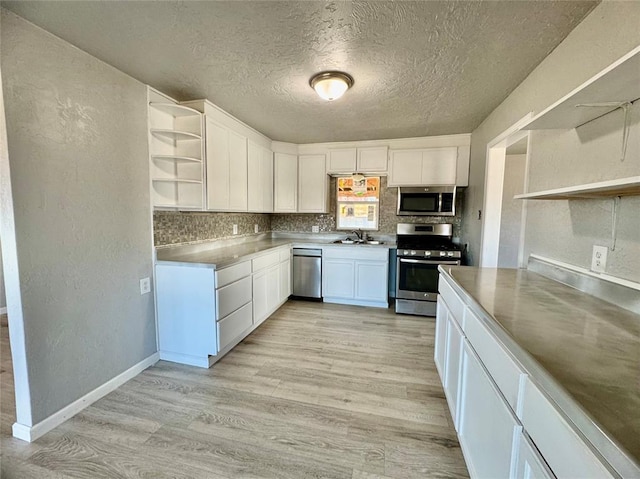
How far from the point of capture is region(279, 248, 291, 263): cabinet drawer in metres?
3.71

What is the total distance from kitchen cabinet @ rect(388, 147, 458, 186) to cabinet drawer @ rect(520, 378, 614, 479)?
3.31m

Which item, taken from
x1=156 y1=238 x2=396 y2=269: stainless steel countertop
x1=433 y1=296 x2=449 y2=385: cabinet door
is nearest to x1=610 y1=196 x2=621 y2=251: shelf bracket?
x1=433 y1=296 x2=449 y2=385: cabinet door

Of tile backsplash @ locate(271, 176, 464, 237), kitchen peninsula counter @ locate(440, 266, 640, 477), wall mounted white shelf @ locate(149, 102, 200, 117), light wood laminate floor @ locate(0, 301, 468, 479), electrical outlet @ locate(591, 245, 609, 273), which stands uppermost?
wall mounted white shelf @ locate(149, 102, 200, 117)

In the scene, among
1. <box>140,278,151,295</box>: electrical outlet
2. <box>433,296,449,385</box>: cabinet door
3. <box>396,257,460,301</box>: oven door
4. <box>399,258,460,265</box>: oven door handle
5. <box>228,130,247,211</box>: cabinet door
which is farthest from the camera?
<box>396,257,460,301</box>: oven door

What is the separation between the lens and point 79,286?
1.85 meters

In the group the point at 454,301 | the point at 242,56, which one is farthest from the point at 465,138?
the point at 242,56

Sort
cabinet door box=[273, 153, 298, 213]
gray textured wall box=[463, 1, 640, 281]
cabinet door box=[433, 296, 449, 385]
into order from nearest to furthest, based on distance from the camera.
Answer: gray textured wall box=[463, 1, 640, 281], cabinet door box=[433, 296, 449, 385], cabinet door box=[273, 153, 298, 213]

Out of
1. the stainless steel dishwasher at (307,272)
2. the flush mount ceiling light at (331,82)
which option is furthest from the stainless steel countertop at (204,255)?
the flush mount ceiling light at (331,82)

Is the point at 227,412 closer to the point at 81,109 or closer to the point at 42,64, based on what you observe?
the point at 81,109

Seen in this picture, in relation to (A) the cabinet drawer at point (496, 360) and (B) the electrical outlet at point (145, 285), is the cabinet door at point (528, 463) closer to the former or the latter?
(A) the cabinet drawer at point (496, 360)

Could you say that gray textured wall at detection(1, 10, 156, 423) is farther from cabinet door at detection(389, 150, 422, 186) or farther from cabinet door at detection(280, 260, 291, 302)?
cabinet door at detection(389, 150, 422, 186)

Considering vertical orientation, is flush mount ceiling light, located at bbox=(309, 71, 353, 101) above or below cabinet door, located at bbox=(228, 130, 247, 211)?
above

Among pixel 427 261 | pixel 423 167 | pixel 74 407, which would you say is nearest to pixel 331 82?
pixel 423 167

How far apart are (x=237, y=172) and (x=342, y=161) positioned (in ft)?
5.24
